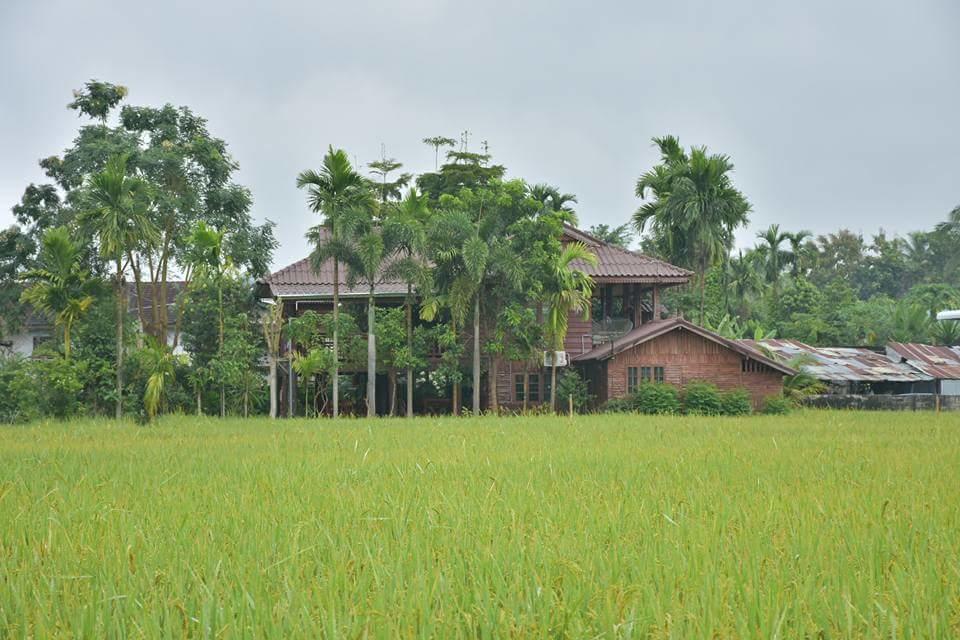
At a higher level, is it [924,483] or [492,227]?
[492,227]

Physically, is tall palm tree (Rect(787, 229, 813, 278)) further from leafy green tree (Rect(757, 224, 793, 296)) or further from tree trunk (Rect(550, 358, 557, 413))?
tree trunk (Rect(550, 358, 557, 413))

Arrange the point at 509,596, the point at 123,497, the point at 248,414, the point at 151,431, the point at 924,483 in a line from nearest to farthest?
the point at 509,596
the point at 123,497
the point at 924,483
the point at 151,431
the point at 248,414

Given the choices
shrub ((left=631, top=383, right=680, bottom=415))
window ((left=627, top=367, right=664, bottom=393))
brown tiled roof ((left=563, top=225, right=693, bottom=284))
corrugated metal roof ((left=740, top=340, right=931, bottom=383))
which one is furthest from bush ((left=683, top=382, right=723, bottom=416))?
corrugated metal roof ((left=740, top=340, right=931, bottom=383))

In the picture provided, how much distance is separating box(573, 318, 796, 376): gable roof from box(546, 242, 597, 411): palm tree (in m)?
1.33

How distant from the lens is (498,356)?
26234mm

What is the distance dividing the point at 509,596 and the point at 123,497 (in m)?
4.22

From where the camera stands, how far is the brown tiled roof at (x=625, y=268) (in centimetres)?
2742

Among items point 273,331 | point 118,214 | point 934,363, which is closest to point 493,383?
point 273,331

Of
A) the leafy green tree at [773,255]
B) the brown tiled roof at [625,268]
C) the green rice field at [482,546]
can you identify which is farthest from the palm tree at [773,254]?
the green rice field at [482,546]

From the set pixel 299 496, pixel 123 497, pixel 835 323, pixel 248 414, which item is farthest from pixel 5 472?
pixel 835 323

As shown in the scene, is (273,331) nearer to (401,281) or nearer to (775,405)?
(401,281)

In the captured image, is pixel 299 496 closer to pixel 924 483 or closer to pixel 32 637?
pixel 32 637

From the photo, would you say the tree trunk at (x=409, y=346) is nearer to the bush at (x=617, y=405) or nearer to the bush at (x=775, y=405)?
the bush at (x=617, y=405)

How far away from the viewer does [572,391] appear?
87.7 feet
